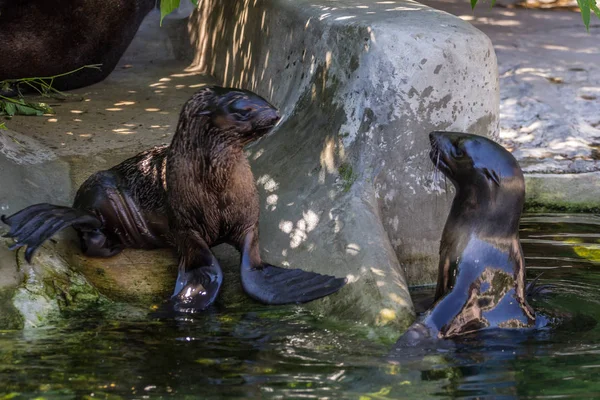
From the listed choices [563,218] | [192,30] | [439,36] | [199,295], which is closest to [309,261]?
[199,295]

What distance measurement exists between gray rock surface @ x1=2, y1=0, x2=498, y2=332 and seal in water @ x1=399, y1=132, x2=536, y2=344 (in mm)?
272

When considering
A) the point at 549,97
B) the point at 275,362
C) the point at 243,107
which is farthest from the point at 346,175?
the point at 549,97

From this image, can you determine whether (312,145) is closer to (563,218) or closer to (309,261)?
(309,261)

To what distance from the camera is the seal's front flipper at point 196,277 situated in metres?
5.10

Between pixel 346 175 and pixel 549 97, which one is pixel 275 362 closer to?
pixel 346 175

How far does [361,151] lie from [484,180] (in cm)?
92

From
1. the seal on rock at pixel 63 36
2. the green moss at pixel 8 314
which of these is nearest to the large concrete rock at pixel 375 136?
the green moss at pixel 8 314

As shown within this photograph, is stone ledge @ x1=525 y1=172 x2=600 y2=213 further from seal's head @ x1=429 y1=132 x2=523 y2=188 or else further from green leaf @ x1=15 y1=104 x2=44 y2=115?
green leaf @ x1=15 y1=104 x2=44 y2=115

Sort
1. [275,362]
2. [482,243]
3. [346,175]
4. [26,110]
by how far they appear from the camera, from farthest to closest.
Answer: [26,110]
[346,175]
[482,243]
[275,362]

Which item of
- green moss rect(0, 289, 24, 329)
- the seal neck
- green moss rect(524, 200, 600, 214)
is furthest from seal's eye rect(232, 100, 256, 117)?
green moss rect(524, 200, 600, 214)

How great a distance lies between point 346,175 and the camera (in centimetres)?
559

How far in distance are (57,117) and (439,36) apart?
9.66ft

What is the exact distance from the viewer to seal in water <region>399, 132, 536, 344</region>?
4.76 metres

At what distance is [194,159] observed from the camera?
533 centimetres
